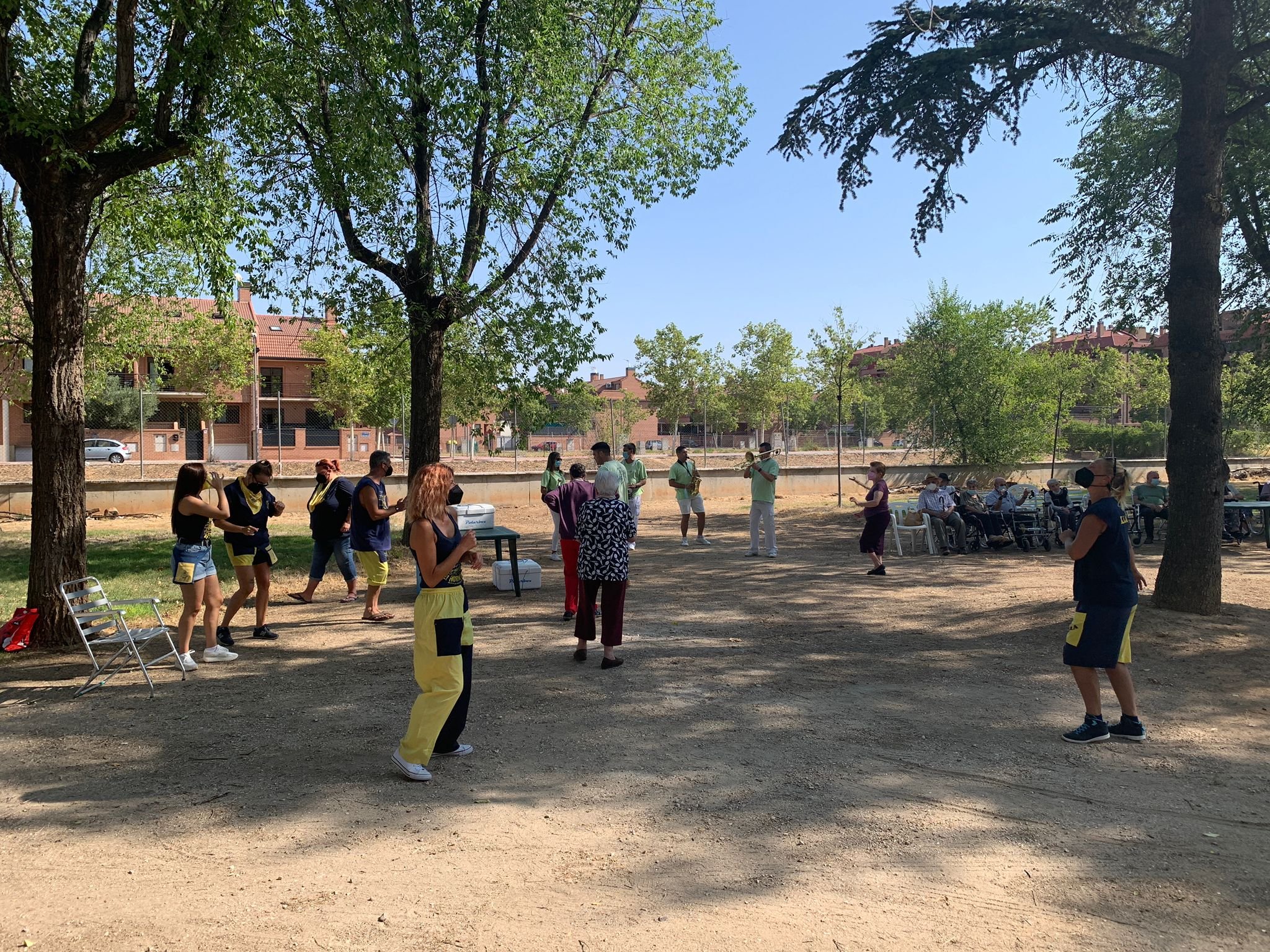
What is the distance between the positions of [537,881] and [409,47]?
30.2 ft

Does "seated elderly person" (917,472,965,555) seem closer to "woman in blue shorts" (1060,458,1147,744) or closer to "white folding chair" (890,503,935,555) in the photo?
"white folding chair" (890,503,935,555)

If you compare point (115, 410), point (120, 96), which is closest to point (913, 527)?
point (120, 96)

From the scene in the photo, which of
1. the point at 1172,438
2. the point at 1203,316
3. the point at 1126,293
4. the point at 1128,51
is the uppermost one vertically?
the point at 1128,51

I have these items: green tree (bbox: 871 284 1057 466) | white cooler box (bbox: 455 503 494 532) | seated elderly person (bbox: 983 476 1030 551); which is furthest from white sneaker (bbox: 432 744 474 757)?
green tree (bbox: 871 284 1057 466)

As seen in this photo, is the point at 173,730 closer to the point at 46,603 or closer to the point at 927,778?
the point at 46,603

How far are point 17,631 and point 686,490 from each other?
10160mm

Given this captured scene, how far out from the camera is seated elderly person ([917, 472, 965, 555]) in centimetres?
1453

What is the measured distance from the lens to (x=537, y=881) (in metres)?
3.58

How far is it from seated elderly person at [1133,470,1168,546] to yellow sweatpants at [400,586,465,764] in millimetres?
14421

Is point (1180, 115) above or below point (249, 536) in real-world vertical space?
above

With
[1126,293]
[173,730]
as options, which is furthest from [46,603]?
[1126,293]

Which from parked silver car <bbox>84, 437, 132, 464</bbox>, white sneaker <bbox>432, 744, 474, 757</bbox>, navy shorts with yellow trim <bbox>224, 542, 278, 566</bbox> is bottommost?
white sneaker <bbox>432, 744, 474, 757</bbox>

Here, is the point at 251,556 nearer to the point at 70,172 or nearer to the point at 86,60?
the point at 70,172

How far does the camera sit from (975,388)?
25344 mm
